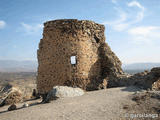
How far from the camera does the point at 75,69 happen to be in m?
12.9

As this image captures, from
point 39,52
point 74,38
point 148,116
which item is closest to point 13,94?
point 39,52

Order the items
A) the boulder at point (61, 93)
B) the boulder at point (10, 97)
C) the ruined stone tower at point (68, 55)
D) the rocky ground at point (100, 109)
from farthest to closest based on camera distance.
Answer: the boulder at point (10, 97), the ruined stone tower at point (68, 55), the boulder at point (61, 93), the rocky ground at point (100, 109)

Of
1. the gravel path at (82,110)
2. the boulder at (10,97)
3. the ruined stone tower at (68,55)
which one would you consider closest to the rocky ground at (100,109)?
the gravel path at (82,110)

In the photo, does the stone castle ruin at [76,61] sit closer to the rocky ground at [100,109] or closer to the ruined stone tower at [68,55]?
the ruined stone tower at [68,55]

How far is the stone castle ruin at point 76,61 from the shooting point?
12.8m

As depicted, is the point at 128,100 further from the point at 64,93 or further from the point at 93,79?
the point at 93,79

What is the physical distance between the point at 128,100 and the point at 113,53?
6346mm

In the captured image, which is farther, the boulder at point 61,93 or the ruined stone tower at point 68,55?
the ruined stone tower at point 68,55

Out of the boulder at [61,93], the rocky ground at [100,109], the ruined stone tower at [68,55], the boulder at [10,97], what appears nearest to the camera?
the rocky ground at [100,109]

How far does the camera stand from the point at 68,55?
1272cm

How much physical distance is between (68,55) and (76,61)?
0.71 m

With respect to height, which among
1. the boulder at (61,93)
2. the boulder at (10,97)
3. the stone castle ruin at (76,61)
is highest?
the stone castle ruin at (76,61)

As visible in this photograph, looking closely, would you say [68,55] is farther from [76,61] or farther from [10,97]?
[10,97]

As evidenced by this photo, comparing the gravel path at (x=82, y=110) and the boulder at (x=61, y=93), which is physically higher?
the boulder at (x=61, y=93)
